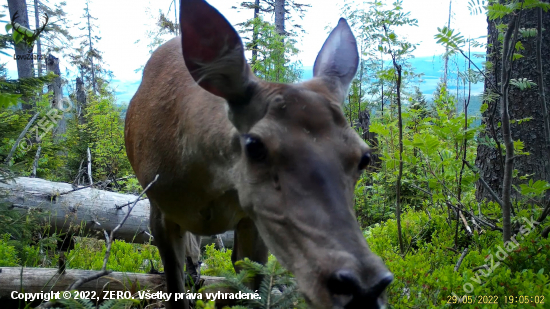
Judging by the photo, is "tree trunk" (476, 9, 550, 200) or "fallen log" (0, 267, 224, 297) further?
"tree trunk" (476, 9, 550, 200)

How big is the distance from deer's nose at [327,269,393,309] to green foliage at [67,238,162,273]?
3.70m

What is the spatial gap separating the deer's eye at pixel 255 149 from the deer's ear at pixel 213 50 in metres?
0.50

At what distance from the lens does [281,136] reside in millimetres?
2324

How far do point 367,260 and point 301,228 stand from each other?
0.38m

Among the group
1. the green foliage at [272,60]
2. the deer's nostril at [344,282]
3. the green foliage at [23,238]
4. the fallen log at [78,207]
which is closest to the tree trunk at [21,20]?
the green foliage at [272,60]

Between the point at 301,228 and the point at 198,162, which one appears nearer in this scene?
the point at 301,228

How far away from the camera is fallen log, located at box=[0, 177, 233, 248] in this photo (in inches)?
281

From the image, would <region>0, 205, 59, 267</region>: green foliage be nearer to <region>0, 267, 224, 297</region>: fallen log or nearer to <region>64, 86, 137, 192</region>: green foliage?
<region>0, 267, 224, 297</region>: fallen log

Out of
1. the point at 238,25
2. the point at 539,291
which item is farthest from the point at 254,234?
the point at 238,25

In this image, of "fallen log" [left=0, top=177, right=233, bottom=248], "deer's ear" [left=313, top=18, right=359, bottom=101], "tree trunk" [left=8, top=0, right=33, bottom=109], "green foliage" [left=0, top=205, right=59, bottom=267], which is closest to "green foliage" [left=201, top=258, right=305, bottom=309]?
"deer's ear" [left=313, top=18, right=359, bottom=101]

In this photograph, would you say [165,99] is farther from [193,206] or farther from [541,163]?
[541,163]

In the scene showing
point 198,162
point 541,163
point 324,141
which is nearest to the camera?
point 324,141

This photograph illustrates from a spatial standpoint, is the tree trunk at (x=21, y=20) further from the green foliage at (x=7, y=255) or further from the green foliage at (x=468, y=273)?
the green foliage at (x=468, y=273)

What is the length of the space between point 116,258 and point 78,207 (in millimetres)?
1764
